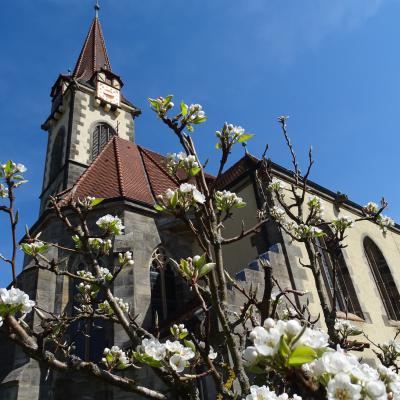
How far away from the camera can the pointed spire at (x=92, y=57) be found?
22391 mm

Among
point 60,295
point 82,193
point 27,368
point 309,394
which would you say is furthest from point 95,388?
point 309,394

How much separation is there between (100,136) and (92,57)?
8.05 m

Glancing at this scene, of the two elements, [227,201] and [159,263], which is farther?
[159,263]

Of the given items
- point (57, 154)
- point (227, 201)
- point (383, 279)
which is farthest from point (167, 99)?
point (57, 154)

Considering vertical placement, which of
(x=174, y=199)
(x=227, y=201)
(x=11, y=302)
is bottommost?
(x=11, y=302)

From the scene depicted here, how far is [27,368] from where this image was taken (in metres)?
8.31

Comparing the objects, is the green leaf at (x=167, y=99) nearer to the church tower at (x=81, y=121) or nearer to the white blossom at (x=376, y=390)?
the white blossom at (x=376, y=390)

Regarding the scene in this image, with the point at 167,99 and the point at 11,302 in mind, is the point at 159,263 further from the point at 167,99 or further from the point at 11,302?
the point at 11,302

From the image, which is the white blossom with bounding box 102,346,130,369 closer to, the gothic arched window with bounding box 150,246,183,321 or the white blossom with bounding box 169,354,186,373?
the white blossom with bounding box 169,354,186,373

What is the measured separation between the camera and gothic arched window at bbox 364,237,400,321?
35.0 feet

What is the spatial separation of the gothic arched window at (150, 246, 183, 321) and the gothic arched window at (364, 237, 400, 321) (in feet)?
18.5

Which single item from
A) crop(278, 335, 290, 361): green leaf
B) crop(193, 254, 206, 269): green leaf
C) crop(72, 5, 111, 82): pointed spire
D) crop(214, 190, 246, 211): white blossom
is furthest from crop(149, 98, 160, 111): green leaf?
crop(72, 5, 111, 82): pointed spire

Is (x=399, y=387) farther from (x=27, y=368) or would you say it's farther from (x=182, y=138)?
(x=27, y=368)

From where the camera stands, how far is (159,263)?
10430mm
